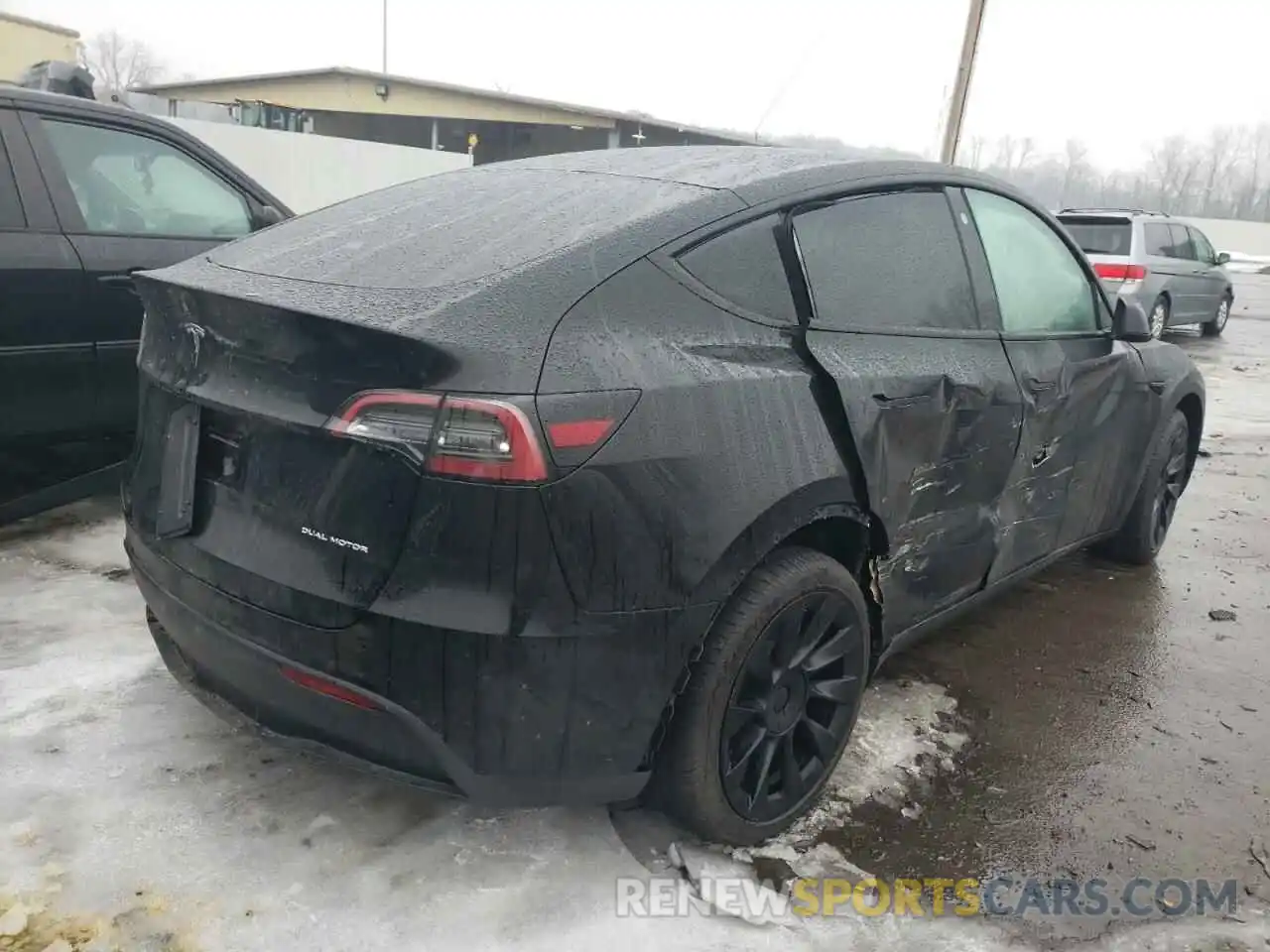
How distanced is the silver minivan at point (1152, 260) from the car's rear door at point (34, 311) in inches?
463

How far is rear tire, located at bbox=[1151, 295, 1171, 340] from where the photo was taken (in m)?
13.7

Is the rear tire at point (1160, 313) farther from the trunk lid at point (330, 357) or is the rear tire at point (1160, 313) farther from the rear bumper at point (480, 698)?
the rear bumper at point (480, 698)

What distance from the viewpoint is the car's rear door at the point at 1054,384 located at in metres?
3.23

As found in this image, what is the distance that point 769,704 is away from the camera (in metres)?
2.40

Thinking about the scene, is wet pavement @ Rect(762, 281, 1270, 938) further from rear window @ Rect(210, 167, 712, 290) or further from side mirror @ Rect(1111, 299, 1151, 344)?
rear window @ Rect(210, 167, 712, 290)

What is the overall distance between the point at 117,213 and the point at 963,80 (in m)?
14.4

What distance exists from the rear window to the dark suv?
155 cm

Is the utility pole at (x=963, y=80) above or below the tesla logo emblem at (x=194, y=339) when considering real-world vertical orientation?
above

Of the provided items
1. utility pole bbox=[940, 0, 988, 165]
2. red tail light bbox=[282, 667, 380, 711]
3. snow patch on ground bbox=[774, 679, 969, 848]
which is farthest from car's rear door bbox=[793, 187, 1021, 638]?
utility pole bbox=[940, 0, 988, 165]

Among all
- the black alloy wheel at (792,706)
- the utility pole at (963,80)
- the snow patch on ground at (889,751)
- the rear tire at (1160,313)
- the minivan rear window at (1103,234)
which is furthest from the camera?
the utility pole at (963,80)

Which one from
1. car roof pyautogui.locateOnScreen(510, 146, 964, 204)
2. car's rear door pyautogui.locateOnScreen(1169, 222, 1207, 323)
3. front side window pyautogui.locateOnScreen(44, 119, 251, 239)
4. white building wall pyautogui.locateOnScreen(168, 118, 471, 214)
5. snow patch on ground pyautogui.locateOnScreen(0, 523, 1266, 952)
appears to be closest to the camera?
snow patch on ground pyautogui.locateOnScreen(0, 523, 1266, 952)

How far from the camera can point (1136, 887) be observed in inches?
97.7

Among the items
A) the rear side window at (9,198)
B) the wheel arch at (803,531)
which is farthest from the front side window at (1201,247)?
the rear side window at (9,198)

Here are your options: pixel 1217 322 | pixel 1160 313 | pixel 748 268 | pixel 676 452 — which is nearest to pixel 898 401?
pixel 748 268
